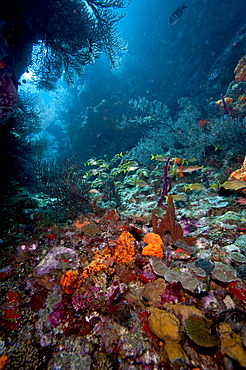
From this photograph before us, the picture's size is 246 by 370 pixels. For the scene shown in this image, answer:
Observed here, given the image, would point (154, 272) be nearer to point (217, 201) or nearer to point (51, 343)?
point (51, 343)

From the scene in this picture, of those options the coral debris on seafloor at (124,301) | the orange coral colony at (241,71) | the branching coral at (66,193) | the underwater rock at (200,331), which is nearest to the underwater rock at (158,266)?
the coral debris on seafloor at (124,301)

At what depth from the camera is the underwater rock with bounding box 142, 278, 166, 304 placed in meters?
1.79

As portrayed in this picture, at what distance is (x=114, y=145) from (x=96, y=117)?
3367 mm

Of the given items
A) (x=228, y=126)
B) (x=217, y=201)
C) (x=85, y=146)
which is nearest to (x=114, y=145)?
(x=85, y=146)

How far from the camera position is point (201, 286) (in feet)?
5.94

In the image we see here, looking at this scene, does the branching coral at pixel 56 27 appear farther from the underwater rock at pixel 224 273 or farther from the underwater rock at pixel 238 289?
the underwater rock at pixel 238 289

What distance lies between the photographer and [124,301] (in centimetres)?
179

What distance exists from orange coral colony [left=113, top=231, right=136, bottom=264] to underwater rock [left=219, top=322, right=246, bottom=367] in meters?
1.22

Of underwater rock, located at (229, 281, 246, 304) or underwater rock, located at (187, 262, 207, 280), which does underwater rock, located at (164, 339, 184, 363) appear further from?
underwater rock, located at (229, 281, 246, 304)

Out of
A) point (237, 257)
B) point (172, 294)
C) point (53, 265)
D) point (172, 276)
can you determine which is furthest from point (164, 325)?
point (53, 265)

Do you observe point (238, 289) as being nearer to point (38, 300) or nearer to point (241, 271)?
point (241, 271)

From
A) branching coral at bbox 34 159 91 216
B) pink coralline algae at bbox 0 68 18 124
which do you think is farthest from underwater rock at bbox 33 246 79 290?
pink coralline algae at bbox 0 68 18 124

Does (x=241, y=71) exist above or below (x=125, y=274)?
above

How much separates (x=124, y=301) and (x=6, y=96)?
4493 mm
